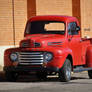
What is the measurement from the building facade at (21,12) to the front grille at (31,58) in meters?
8.09

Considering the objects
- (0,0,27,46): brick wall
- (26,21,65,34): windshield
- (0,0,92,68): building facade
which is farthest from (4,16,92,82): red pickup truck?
(0,0,27,46): brick wall

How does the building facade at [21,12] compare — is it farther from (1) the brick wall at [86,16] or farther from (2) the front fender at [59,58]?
(2) the front fender at [59,58]

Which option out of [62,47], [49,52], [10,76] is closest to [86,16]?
[62,47]

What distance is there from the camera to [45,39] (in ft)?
53.8

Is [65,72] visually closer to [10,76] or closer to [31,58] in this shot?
[31,58]

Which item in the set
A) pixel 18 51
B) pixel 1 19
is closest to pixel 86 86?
pixel 18 51

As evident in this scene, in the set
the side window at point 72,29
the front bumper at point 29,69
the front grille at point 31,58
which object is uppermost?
the side window at point 72,29

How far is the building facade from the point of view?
24.9 metres

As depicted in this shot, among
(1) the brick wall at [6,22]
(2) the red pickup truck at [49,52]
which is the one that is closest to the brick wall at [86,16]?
(1) the brick wall at [6,22]

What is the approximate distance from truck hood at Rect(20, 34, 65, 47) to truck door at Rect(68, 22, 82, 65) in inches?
14.2

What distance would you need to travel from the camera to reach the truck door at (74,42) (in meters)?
16.9

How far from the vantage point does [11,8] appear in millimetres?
24969

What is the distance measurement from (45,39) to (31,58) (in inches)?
32.4

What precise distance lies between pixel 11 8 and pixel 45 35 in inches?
329
